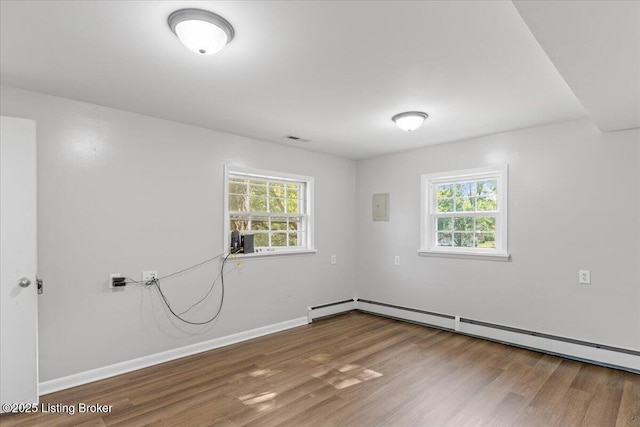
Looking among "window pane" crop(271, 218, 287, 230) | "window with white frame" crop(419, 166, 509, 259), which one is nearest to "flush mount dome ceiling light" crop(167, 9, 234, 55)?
"window pane" crop(271, 218, 287, 230)

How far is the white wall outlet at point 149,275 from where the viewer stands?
3324mm

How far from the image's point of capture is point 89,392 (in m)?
2.77

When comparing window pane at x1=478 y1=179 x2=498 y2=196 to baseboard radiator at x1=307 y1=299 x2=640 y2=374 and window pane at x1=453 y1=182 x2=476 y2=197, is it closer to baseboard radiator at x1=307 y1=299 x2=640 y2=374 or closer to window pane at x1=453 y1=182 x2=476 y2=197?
window pane at x1=453 y1=182 x2=476 y2=197

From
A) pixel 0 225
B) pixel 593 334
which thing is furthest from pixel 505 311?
pixel 0 225

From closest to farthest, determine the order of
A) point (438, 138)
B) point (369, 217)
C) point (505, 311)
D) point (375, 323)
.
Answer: point (505, 311), point (438, 138), point (375, 323), point (369, 217)

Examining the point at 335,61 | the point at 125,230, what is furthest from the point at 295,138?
the point at 125,230

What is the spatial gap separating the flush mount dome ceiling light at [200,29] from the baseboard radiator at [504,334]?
3.70 metres

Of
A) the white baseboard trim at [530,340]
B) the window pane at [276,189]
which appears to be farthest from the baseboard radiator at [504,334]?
the window pane at [276,189]

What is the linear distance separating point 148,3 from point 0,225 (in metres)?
1.99

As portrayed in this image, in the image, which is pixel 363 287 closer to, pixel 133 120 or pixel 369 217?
pixel 369 217

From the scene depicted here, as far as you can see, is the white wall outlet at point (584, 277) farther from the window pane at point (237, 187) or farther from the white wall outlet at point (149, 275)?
the white wall outlet at point (149, 275)

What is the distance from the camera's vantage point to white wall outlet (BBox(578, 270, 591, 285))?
3410 millimetres

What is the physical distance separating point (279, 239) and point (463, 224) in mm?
2387

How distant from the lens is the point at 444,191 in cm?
463
